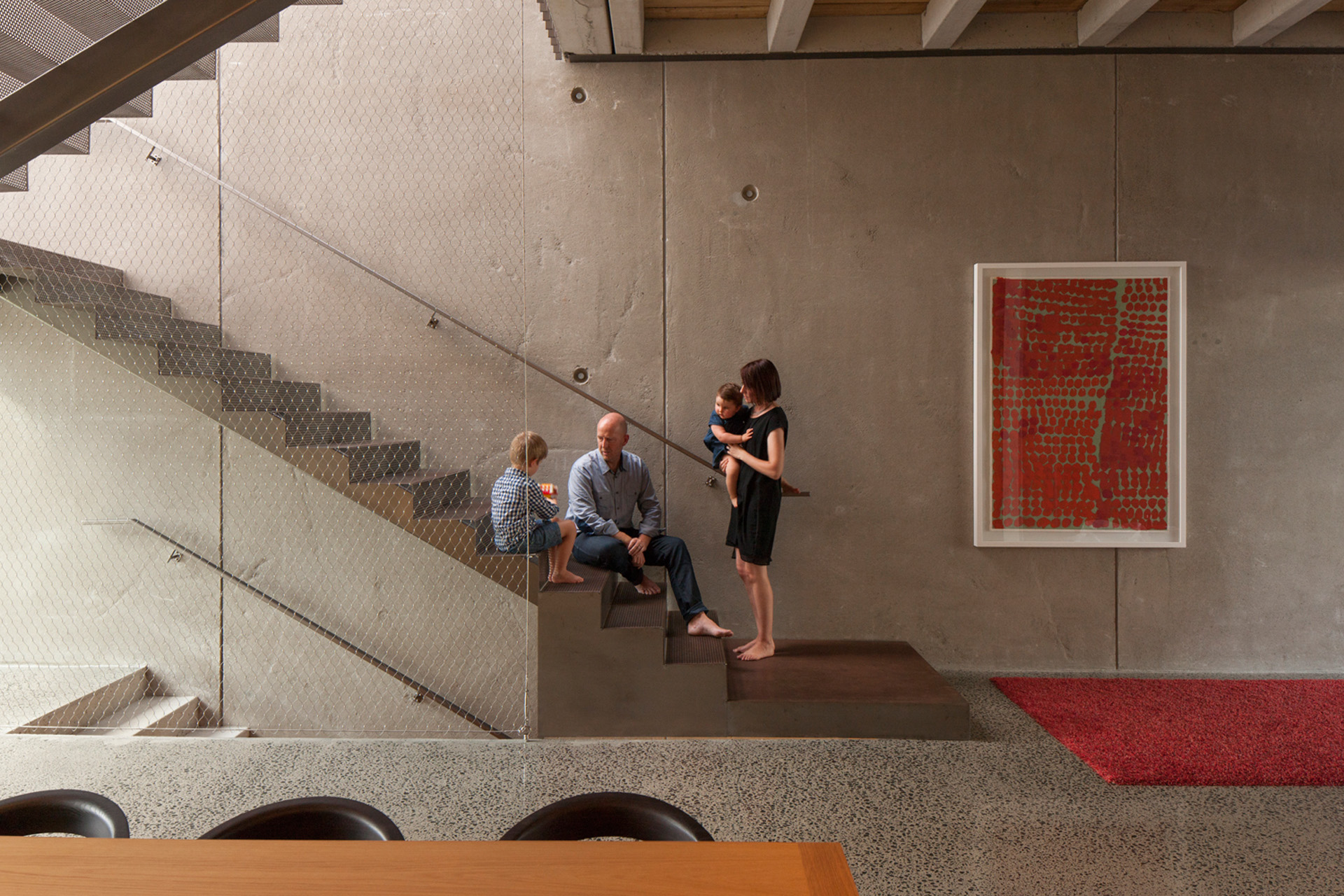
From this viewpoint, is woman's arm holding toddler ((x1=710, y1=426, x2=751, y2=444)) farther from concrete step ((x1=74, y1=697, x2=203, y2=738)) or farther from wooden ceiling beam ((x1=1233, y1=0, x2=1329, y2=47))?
wooden ceiling beam ((x1=1233, y1=0, x2=1329, y2=47))

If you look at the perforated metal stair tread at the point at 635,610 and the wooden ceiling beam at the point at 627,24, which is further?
the wooden ceiling beam at the point at 627,24

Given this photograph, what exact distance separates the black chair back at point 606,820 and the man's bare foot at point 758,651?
247 centimetres

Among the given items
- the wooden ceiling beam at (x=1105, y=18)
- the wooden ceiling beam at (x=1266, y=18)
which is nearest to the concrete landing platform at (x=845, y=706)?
the wooden ceiling beam at (x=1105, y=18)

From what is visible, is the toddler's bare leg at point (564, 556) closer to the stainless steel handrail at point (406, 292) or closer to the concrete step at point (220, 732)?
the stainless steel handrail at point (406, 292)

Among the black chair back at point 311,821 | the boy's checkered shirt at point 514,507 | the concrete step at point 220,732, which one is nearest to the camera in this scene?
the black chair back at point 311,821

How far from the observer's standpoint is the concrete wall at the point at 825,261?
4305mm

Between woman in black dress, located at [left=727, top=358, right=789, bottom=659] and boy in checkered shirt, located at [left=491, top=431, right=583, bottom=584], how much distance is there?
0.86 meters

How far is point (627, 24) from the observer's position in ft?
13.1

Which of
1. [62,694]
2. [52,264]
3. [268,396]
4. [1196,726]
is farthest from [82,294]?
[1196,726]

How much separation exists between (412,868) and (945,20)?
4.37 m

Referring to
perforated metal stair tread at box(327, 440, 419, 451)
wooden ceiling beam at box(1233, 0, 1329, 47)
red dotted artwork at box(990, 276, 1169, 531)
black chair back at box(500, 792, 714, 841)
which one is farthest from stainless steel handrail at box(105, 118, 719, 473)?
wooden ceiling beam at box(1233, 0, 1329, 47)

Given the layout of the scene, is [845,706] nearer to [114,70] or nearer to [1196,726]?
[1196,726]

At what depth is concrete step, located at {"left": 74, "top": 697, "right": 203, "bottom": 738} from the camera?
386 centimetres

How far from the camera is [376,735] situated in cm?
381
